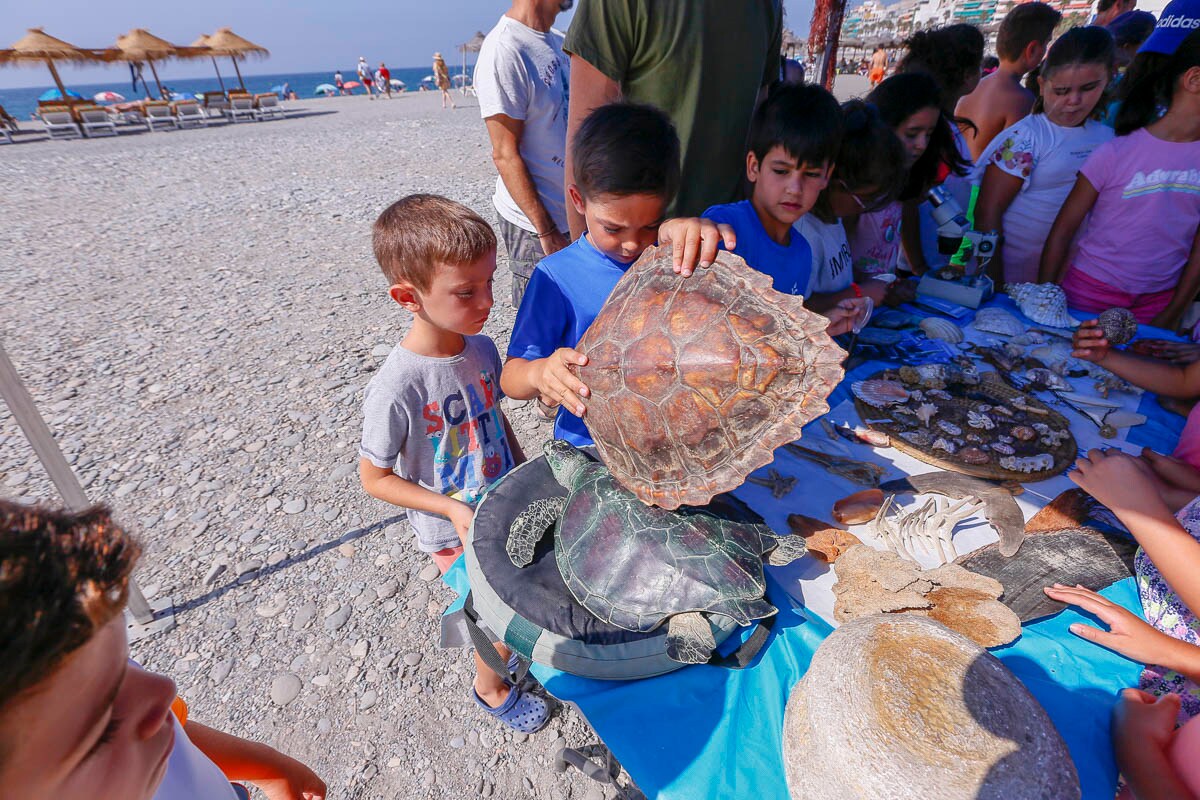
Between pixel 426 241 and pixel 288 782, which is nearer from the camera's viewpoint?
pixel 288 782

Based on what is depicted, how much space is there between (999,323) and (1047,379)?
560 millimetres

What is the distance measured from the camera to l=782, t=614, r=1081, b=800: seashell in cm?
98

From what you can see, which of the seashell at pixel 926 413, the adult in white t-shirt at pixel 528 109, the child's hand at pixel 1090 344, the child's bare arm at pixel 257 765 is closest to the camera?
the child's bare arm at pixel 257 765

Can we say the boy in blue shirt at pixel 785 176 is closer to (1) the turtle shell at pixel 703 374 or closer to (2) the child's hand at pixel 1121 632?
(1) the turtle shell at pixel 703 374

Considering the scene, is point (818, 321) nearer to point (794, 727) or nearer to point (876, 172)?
point (794, 727)

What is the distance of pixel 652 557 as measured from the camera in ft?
5.02

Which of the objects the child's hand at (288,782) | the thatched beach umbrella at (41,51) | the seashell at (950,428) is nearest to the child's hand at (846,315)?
the seashell at (950,428)

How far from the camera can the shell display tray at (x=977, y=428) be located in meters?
2.01

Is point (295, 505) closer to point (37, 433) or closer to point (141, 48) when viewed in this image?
point (37, 433)

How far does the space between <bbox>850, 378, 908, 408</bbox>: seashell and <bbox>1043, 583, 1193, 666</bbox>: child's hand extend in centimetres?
104

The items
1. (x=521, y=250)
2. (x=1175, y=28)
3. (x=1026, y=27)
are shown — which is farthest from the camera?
(x=1026, y=27)

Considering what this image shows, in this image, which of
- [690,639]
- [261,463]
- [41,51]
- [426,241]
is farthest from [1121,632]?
[41,51]

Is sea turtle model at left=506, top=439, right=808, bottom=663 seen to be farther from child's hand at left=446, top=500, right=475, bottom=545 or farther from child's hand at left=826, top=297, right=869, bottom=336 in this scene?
child's hand at left=826, top=297, right=869, bottom=336

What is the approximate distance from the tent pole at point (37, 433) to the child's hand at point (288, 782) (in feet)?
3.01
